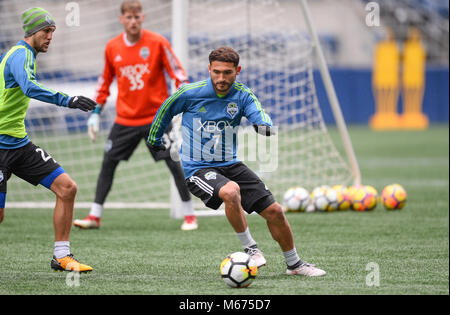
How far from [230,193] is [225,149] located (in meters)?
0.48

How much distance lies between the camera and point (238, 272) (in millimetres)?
4742

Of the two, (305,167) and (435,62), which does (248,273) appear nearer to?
(305,167)

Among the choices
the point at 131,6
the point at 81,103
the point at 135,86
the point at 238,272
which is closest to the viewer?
the point at 238,272

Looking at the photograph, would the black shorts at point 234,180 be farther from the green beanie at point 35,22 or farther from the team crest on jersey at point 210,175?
the green beanie at point 35,22

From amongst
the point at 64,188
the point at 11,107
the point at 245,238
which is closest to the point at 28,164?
the point at 64,188

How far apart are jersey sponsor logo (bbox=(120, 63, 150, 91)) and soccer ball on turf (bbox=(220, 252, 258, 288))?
3191 millimetres

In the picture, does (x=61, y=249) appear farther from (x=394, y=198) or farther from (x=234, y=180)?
(x=394, y=198)

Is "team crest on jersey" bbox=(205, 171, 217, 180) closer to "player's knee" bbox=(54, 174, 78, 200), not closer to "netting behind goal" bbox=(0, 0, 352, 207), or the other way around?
"player's knee" bbox=(54, 174, 78, 200)

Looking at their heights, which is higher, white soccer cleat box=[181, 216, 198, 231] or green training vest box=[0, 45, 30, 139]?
green training vest box=[0, 45, 30, 139]

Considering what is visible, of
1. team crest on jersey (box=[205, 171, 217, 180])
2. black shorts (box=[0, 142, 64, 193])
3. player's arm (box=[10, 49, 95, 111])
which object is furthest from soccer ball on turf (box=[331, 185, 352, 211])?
player's arm (box=[10, 49, 95, 111])

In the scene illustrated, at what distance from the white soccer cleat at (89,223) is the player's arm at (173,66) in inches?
63.9

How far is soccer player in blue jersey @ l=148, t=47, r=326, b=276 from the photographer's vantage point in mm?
5223

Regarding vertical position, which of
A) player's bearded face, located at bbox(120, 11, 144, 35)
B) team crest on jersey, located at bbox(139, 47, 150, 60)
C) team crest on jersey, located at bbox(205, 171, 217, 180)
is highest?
player's bearded face, located at bbox(120, 11, 144, 35)

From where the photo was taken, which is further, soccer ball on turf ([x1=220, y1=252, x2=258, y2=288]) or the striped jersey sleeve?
the striped jersey sleeve
